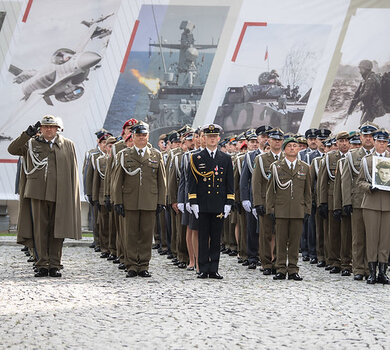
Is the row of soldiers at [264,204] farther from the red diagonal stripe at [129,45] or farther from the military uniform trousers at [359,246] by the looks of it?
the red diagonal stripe at [129,45]

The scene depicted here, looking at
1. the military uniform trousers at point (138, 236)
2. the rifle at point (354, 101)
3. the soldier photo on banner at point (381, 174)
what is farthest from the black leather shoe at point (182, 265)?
the rifle at point (354, 101)

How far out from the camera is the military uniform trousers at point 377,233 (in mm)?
10633

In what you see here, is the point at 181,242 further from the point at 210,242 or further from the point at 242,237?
the point at 210,242

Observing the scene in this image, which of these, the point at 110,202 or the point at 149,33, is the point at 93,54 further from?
the point at 110,202

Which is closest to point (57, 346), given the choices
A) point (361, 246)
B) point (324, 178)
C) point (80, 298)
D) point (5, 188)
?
point (80, 298)

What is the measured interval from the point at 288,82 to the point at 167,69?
266cm

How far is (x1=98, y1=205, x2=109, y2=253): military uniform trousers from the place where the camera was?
1416 cm

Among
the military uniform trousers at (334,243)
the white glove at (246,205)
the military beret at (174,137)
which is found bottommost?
the military uniform trousers at (334,243)

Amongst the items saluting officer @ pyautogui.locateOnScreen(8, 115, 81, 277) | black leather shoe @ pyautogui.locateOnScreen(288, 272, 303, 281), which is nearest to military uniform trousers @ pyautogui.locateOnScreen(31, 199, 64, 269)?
saluting officer @ pyautogui.locateOnScreen(8, 115, 81, 277)

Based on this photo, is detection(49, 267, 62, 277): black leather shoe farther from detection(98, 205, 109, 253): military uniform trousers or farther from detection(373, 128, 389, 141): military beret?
detection(373, 128, 389, 141): military beret

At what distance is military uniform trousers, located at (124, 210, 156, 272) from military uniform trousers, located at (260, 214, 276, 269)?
1.48 meters

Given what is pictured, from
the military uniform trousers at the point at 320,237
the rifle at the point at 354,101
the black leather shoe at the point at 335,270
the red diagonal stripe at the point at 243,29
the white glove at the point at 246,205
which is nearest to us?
the black leather shoe at the point at 335,270

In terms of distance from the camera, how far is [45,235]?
35.4 ft

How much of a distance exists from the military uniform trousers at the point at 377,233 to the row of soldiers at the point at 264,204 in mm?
16
